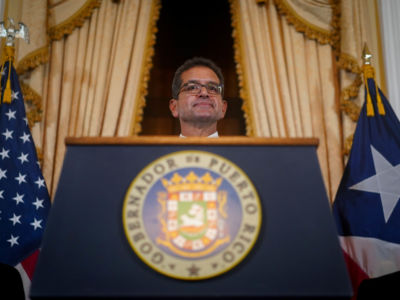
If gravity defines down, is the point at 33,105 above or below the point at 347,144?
above

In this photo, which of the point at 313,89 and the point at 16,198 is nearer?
the point at 16,198

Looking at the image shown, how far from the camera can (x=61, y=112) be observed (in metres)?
3.07

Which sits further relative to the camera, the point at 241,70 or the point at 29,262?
the point at 241,70

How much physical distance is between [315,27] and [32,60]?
2000 mm

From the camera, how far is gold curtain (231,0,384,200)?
303cm

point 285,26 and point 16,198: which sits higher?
point 285,26

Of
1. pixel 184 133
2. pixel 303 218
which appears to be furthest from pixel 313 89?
pixel 303 218

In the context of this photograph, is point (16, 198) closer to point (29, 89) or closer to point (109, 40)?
point (29, 89)

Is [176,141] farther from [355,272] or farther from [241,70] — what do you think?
[241,70]

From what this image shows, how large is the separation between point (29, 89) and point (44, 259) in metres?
2.37

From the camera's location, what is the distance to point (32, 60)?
304 cm

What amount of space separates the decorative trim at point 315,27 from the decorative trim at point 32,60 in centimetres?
176

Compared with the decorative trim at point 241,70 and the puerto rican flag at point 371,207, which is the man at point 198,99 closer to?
the puerto rican flag at point 371,207

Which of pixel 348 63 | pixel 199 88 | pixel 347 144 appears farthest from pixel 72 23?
pixel 347 144
